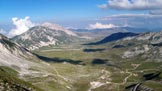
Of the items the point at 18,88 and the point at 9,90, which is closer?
the point at 9,90
